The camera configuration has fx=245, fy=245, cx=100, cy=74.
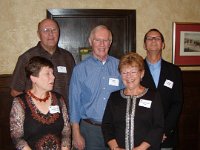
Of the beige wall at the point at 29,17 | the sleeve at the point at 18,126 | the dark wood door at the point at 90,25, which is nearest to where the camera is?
the sleeve at the point at 18,126

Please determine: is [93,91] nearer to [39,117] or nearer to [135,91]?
[135,91]

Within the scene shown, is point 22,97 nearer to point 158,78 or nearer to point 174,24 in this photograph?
point 158,78

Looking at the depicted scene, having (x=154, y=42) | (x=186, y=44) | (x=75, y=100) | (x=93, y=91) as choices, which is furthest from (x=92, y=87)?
(x=186, y=44)

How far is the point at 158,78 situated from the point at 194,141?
80.4 inches

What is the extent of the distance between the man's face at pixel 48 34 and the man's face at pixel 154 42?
1023 millimetres

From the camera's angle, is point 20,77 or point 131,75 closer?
point 131,75

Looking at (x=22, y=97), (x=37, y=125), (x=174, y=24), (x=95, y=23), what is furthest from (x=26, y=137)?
(x=174, y=24)

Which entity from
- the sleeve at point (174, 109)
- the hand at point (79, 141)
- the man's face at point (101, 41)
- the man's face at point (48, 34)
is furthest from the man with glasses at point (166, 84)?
the man's face at point (48, 34)

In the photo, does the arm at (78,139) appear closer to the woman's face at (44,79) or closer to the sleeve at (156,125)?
the woman's face at (44,79)

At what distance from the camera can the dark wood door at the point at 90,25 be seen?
11.6 ft

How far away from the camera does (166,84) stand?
2.44 m

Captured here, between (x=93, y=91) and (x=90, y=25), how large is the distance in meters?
1.52

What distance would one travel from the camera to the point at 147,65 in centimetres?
253

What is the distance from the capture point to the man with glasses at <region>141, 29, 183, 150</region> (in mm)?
2400
